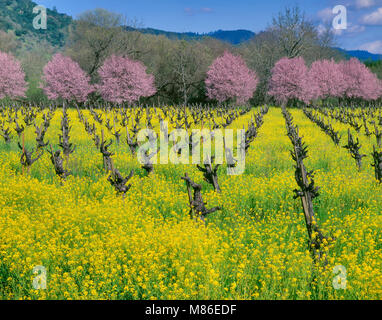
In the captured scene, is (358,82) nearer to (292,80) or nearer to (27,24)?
(292,80)

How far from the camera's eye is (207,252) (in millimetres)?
6293

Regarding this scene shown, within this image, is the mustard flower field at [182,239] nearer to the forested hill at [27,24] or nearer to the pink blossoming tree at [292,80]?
the pink blossoming tree at [292,80]

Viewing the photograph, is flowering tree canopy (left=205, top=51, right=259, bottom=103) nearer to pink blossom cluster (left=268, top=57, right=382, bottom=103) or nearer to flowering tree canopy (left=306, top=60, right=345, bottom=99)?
pink blossom cluster (left=268, top=57, right=382, bottom=103)

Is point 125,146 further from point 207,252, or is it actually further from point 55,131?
point 207,252

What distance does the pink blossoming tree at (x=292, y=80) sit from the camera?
5253 cm

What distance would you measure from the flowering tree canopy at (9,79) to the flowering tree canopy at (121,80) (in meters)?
15.6

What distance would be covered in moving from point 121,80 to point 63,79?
9.55 meters

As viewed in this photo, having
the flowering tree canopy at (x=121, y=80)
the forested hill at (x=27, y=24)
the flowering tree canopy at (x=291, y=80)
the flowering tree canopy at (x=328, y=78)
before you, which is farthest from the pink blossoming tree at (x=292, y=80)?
the forested hill at (x=27, y=24)

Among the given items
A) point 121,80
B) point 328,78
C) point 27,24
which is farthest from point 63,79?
point 27,24

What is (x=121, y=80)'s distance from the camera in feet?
160

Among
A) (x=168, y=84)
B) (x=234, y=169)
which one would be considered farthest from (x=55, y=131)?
(x=168, y=84)

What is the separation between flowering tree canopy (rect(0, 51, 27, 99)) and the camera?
52.1 m

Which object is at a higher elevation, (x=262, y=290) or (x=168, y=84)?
(x=168, y=84)
